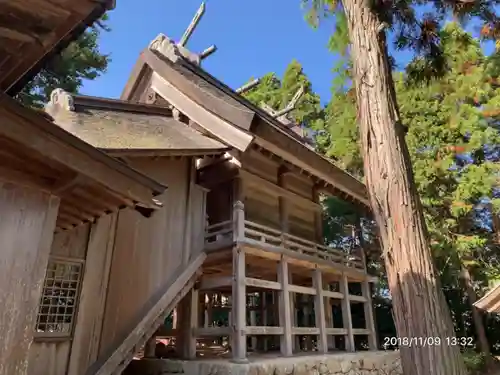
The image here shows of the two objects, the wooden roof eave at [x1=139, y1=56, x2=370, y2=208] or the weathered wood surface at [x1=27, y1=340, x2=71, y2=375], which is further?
the wooden roof eave at [x1=139, y1=56, x2=370, y2=208]

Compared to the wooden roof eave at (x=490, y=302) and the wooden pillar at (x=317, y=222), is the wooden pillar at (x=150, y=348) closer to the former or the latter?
the wooden pillar at (x=317, y=222)

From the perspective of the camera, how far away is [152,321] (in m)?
6.62

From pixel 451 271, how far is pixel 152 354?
469 inches

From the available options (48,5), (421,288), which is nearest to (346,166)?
(421,288)

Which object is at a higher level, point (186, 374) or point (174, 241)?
point (174, 241)

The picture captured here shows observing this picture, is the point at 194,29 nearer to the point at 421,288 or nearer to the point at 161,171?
the point at 161,171

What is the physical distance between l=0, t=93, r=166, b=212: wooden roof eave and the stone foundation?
4.01 m

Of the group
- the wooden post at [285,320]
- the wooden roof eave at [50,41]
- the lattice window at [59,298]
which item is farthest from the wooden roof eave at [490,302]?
the wooden roof eave at [50,41]

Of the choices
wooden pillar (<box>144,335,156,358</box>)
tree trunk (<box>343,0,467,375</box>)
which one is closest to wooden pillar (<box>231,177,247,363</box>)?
wooden pillar (<box>144,335,156,358</box>)

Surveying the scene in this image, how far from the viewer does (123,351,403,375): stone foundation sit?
6504mm

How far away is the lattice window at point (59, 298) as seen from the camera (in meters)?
5.46

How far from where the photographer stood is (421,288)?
12.2 feet

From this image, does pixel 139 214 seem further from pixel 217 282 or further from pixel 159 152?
pixel 217 282

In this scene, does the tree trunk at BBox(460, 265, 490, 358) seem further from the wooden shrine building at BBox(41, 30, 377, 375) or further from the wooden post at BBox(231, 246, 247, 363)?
the wooden post at BBox(231, 246, 247, 363)
